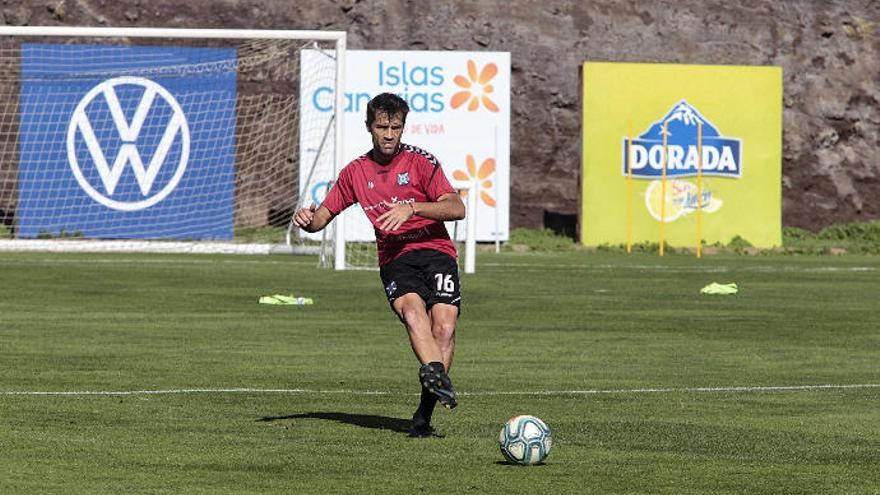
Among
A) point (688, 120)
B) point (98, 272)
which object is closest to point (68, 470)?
point (98, 272)

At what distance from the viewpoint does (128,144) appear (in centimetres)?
3894

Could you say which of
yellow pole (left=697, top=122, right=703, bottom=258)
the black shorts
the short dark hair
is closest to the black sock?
the black shorts

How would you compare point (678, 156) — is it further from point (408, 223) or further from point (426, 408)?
point (426, 408)


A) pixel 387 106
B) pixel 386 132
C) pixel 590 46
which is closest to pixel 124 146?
pixel 590 46

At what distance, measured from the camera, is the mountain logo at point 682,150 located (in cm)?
4116

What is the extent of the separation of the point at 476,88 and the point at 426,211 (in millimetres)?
28777

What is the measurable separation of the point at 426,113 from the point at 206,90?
4396 millimetres

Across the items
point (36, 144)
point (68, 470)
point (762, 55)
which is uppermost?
point (762, 55)

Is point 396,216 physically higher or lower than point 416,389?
higher

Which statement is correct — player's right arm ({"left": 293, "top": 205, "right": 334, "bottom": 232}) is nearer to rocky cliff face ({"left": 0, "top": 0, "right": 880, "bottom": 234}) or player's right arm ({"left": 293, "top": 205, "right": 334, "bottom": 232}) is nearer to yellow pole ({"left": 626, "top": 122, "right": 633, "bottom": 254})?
yellow pole ({"left": 626, "top": 122, "right": 633, "bottom": 254})

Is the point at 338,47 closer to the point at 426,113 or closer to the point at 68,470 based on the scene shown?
the point at 426,113

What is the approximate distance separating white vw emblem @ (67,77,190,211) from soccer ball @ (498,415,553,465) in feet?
95.1

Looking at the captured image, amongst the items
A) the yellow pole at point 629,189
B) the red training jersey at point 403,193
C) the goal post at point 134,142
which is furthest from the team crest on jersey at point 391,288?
the yellow pole at point 629,189

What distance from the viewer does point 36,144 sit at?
1523 inches
